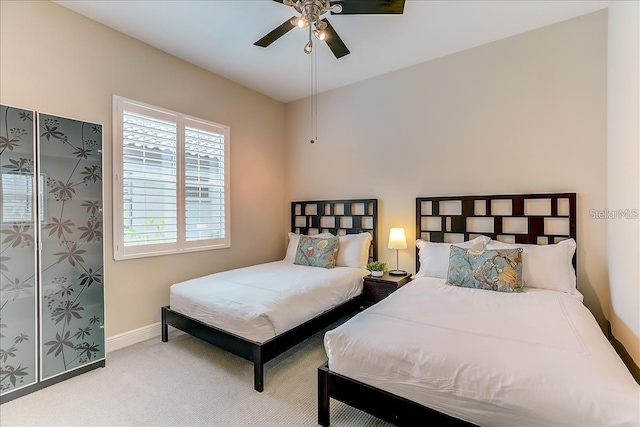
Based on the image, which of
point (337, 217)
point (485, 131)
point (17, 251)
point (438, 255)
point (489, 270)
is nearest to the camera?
point (17, 251)

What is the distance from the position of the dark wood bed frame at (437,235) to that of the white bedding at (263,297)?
62 cm

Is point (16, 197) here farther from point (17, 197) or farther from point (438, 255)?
point (438, 255)

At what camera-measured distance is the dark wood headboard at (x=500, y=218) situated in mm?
2725

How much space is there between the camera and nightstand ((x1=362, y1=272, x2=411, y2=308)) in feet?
10.2

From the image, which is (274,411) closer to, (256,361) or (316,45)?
(256,361)

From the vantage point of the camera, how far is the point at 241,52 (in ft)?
10.5

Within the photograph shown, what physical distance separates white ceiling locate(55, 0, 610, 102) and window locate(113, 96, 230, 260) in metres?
0.72

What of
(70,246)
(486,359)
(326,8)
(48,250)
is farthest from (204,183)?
(486,359)

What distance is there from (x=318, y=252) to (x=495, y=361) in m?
2.40

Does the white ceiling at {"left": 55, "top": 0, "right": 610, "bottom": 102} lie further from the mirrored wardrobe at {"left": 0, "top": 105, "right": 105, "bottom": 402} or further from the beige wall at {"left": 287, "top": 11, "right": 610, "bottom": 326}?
the mirrored wardrobe at {"left": 0, "top": 105, "right": 105, "bottom": 402}

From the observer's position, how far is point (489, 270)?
2.48 meters

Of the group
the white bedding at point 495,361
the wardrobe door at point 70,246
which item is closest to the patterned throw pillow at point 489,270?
the white bedding at point 495,361

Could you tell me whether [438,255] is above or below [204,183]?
below

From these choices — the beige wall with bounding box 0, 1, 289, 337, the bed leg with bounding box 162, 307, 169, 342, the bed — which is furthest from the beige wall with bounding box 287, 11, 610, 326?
the bed leg with bounding box 162, 307, 169, 342
